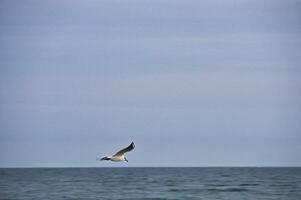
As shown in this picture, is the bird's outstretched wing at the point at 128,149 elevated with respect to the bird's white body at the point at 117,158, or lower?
elevated

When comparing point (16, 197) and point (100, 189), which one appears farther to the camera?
point (100, 189)

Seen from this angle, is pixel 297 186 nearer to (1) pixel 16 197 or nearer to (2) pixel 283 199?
(2) pixel 283 199

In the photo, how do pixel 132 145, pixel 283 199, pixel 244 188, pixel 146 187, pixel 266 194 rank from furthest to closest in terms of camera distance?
pixel 146 187
pixel 244 188
pixel 266 194
pixel 283 199
pixel 132 145

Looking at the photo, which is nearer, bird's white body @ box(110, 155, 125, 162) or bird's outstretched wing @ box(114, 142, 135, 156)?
bird's outstretched wing @ box(114, 142, 135, 156)

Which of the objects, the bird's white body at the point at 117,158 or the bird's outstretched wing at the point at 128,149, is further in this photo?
the bird's white body at the point at 117,158

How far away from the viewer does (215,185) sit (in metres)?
48.2

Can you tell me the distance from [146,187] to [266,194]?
9.10 meters

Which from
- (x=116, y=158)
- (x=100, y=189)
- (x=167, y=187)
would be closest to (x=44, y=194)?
(x=100, y=189)

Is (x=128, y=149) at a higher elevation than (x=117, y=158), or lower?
higher

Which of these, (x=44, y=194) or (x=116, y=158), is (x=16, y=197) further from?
(x=116, y=158)

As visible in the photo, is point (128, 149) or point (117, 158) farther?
point (117, 158)

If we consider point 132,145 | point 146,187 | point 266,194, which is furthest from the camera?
point 146,187

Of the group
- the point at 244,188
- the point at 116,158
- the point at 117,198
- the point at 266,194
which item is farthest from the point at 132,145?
the point at 244,188

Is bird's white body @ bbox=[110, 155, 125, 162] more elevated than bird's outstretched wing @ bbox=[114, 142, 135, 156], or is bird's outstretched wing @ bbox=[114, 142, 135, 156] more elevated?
bird's outstretched wing @ bbox=[114, 142, 135, 156]
